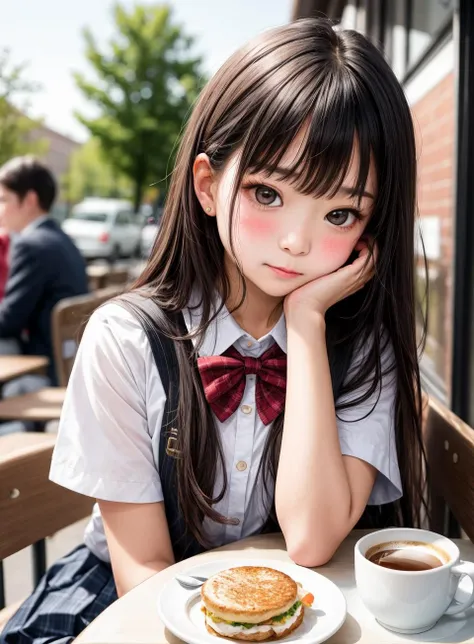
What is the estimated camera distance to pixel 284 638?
102 cm

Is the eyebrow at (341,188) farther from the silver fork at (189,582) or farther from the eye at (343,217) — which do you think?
the silver fork at (189,582)

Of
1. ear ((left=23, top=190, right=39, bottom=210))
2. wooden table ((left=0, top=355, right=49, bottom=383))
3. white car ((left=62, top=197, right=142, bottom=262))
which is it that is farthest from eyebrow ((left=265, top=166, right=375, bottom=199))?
white car ((left=62, top=197, right=142, bottom=262))

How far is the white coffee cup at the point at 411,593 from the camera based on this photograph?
3.30 feet

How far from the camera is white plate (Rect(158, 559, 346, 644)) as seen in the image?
1.01m

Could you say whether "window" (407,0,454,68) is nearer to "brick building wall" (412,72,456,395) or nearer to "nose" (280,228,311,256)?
"brick building wall" (412,72,456,395)

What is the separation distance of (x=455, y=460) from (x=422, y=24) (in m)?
2.45

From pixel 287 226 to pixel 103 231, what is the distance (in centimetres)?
2106

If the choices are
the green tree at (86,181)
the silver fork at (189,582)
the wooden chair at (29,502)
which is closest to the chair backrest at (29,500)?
the wooden chair at (29,502)

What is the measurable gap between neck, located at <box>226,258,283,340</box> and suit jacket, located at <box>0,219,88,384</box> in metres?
2.92

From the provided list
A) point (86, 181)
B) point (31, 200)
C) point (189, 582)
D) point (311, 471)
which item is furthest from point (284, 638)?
point (86, 181)

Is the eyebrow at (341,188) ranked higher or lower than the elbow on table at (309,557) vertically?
higher

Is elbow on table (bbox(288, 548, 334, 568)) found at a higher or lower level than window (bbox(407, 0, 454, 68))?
lower

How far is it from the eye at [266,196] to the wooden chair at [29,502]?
0.69 meters

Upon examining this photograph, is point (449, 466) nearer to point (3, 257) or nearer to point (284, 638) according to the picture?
point (284, 638)
